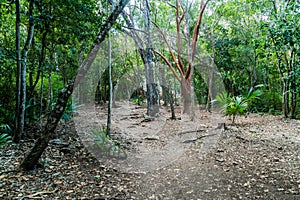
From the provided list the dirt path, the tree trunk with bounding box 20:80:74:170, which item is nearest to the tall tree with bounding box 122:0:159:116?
the dirt path

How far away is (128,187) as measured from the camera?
3768 millimetres

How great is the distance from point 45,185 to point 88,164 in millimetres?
1047

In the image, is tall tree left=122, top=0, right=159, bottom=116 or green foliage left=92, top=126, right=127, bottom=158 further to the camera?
tall tree left=122, top=0, right=159, bottom=116

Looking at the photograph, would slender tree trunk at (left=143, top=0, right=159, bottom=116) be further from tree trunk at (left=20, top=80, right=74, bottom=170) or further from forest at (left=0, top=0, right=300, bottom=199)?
tree trunk at (left=20, top=80, right=74, bottom=170)

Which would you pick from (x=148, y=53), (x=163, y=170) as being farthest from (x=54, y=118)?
(x=148, y=53)

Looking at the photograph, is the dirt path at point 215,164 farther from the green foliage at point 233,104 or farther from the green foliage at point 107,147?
the green foliage at point 233,104

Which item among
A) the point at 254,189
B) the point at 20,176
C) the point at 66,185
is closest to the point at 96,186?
the point at 66,185

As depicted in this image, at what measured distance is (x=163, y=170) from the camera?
178 inches

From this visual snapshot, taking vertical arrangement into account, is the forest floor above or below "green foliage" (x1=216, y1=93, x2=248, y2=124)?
below

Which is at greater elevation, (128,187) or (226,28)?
(226,28)

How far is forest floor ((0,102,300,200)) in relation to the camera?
3463 millimetres

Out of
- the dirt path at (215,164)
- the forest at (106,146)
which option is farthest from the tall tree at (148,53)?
the dirt path at (215,164)

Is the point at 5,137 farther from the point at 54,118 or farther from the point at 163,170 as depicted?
the point at 163,170

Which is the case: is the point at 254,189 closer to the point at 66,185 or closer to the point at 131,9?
the point at 66,185
